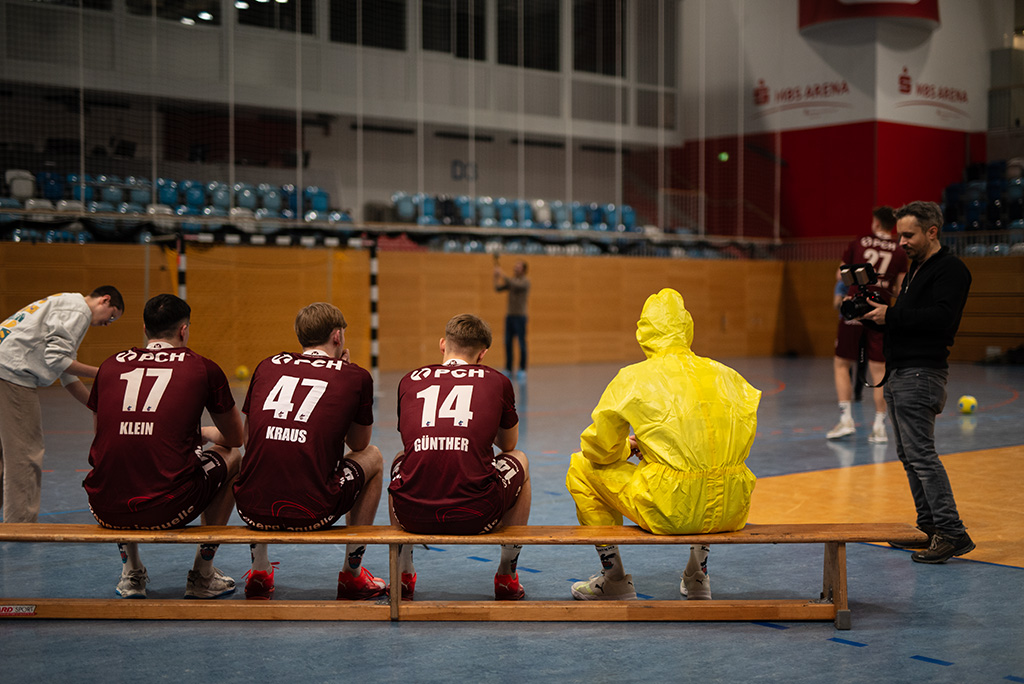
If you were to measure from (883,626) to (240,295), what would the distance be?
14708 millimetres

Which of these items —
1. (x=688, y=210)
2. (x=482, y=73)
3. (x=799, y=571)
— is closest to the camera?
(x=799, y=571)

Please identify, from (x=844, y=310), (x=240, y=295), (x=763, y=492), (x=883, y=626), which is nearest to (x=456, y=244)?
(x=240, y=295)

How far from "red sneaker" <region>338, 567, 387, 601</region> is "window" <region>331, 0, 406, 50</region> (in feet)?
57.0

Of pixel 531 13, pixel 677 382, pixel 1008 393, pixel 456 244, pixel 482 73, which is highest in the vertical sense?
pixel 531 13

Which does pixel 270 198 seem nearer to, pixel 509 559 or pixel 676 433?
pixel 509 559

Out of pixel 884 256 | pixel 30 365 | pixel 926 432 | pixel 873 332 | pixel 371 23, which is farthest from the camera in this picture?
pixel 371 23

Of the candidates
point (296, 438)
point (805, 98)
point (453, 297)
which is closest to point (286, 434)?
point (296, 438)

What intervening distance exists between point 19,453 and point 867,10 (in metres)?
23.3

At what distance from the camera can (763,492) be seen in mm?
7184

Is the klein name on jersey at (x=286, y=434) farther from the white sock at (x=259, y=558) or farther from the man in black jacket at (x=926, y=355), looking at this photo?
the man in black jacket at (x=926, y=355)

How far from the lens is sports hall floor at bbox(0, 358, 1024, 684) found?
366 centimetres

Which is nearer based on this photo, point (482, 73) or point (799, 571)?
point (799, 571)

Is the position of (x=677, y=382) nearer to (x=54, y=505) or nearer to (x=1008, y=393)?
(x=54, y=505)

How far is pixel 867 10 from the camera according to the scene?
23.7 meters
